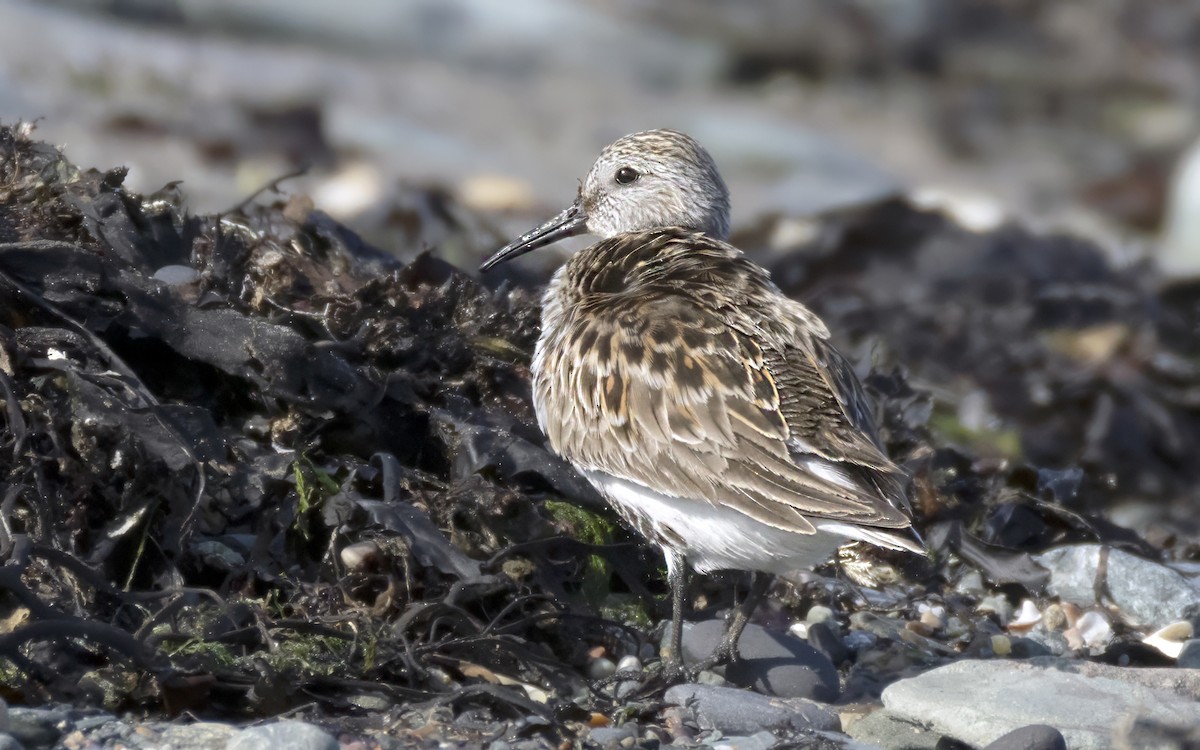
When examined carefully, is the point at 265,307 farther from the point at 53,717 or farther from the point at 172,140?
the point at 172,140

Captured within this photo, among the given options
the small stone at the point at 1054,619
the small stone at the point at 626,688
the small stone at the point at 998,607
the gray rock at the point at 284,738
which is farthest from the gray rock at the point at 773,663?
the gray rock at the point at 284,738

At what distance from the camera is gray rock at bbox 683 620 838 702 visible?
11.5 ft

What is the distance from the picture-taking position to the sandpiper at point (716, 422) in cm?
336

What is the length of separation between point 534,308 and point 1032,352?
124 inches

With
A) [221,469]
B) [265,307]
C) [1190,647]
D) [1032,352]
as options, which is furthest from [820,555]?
[1032,352]

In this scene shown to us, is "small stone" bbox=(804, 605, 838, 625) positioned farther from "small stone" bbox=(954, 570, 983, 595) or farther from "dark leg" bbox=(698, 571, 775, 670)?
"small stone" bbox=(954, 570, 983, 595)

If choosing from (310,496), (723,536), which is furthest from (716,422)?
(310,496)

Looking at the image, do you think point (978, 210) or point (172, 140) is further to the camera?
point (978, 210)

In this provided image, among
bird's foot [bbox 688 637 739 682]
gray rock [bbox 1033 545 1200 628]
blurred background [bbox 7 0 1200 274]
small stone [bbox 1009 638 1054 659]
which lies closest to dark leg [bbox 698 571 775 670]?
bird's foot [bbox 688 637 739 682]

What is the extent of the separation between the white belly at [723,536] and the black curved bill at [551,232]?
4.83ft

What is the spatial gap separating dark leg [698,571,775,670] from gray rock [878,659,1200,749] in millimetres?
398

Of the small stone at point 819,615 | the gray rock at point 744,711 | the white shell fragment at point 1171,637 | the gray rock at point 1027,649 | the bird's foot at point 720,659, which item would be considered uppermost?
the gray rock at point 744,711

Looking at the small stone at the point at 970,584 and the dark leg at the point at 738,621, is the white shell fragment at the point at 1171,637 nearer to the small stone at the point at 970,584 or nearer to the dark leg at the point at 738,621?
the small stone at the point at 970,584

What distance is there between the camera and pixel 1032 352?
6.77 metres
